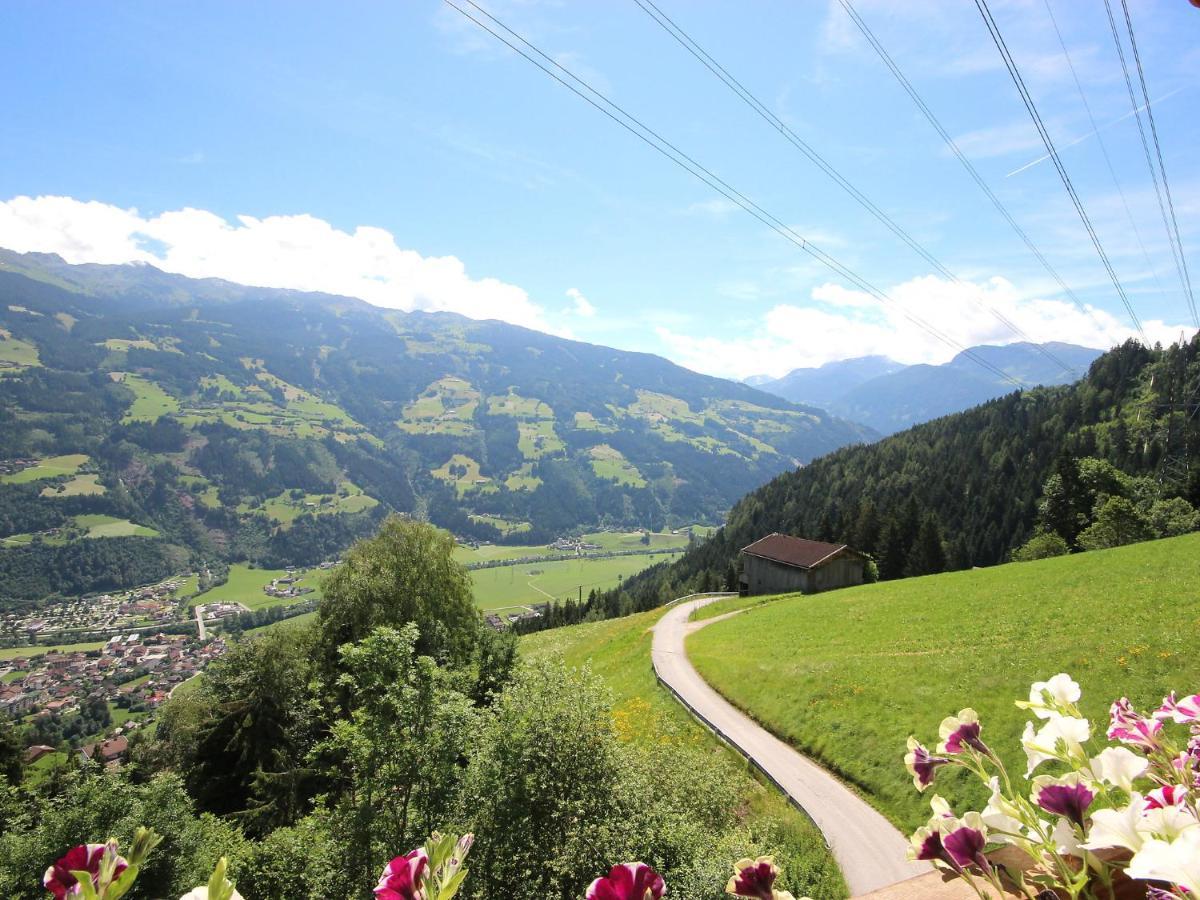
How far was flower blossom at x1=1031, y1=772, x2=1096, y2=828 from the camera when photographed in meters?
2.15

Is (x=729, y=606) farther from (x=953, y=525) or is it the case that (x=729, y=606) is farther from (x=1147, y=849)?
(x=953, y=525)

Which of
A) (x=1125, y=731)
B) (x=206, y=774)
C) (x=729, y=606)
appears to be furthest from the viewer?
(x=729, y=606)

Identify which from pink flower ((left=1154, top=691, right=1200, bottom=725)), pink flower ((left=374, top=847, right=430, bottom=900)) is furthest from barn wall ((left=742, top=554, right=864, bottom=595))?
pink flower ((left=374, top=847, right=430, bottom=900))

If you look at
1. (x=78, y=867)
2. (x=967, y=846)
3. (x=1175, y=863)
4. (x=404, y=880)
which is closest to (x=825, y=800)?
(x=967, y=846)

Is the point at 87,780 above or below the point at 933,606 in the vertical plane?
below

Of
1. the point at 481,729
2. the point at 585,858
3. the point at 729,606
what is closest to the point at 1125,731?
the point at 585,858

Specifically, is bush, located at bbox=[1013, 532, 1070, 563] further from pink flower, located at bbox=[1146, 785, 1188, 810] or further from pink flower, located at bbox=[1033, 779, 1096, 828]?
pink flower, located at bbox=[1033, 779, 1096, 828]

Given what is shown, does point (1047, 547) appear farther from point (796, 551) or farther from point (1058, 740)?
point (1058, 740)

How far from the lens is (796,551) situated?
69375 millimetres

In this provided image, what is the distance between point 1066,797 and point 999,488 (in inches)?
5443

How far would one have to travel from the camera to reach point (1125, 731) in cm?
281

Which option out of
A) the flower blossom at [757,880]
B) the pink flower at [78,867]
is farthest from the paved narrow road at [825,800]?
the pink flower at [78,867]

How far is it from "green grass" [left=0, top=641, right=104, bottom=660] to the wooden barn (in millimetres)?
196750

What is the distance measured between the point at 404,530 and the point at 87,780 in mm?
20232
